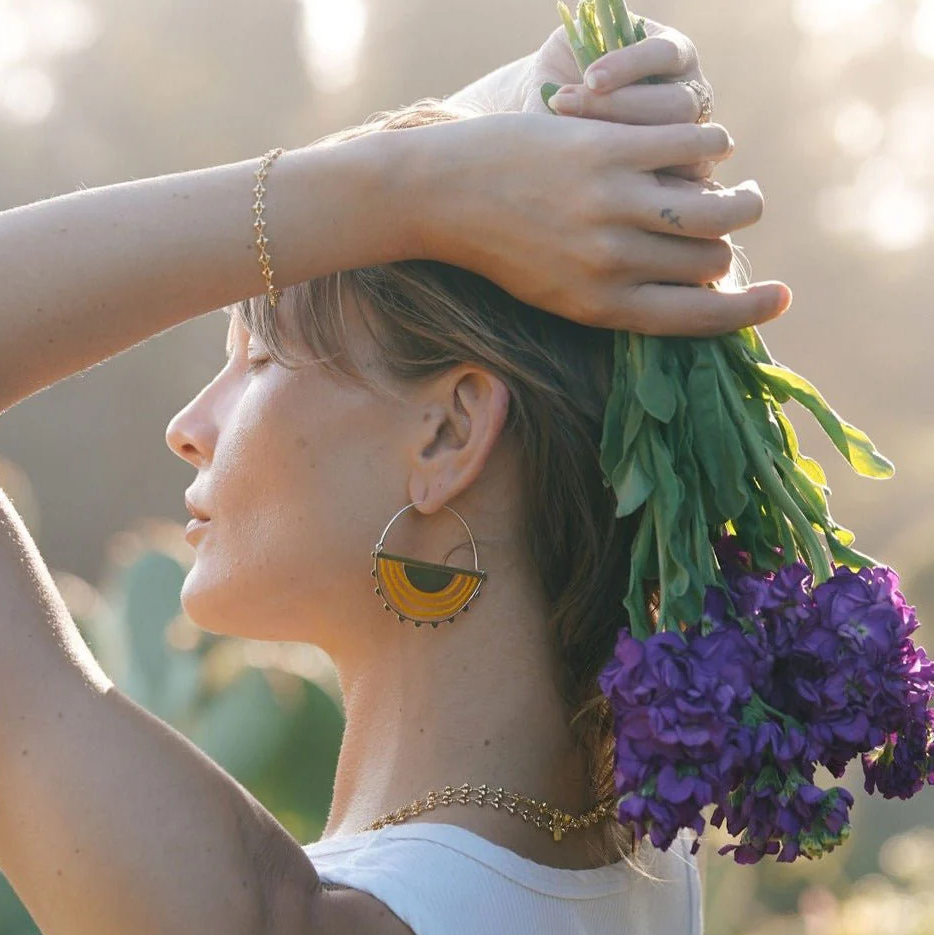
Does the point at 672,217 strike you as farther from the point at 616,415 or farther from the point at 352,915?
the point at 352,915

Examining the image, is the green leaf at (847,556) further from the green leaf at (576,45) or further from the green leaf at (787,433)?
the green leaf at (576,45)

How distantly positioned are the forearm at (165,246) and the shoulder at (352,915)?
A: 0.75 m

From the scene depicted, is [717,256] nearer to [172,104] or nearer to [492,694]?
[492,694]

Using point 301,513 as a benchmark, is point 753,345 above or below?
above

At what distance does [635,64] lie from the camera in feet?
6.61

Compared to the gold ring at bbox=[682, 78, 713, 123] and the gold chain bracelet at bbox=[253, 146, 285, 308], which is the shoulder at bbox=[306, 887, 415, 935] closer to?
the gold chain bracelet at bbox=[253, 146, 285, 308]

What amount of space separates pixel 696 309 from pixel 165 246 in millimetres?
729

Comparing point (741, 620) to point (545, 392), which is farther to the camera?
point (545, 392)

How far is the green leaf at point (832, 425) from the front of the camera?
7.20 feet

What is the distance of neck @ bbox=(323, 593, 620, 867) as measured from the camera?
83.8 inches

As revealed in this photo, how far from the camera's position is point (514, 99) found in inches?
94.0

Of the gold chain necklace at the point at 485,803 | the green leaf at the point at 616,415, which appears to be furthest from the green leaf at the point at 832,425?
the gold chain necklace at the point at 485,803

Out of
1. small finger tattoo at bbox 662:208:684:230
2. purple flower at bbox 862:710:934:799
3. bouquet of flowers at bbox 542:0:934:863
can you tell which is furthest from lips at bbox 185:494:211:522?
purple flower at bbox 862:710:934:799

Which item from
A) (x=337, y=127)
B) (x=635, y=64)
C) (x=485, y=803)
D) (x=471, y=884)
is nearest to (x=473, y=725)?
(x=485, y=803)
